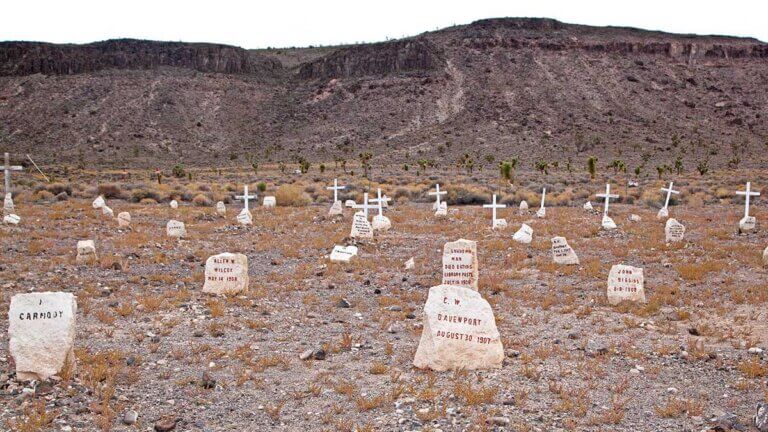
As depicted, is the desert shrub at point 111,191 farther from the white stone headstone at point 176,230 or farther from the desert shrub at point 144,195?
the white stone headstone at point 176,230

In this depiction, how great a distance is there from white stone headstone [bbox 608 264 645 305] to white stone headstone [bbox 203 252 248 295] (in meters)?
6.61

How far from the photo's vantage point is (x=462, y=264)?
12773 millimetres

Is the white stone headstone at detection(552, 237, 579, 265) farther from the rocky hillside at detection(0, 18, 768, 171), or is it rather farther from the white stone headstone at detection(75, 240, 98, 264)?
the rocky hillside at detection(0, 18, 768, 171)

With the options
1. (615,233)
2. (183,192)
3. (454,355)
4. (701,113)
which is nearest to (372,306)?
(454,355)

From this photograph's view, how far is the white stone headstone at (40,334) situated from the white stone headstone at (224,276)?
4.42 metres

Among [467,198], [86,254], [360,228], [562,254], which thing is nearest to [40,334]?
[86,254]

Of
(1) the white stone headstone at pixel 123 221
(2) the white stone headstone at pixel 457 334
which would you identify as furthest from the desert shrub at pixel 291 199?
(2) the white stone headstone at pixel 457 334

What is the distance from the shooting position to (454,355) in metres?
8.45

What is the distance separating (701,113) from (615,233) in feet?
252

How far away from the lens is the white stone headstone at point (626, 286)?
11.8 m

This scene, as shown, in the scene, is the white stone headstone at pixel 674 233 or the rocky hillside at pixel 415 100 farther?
the rocky hillside at pixel 415 100

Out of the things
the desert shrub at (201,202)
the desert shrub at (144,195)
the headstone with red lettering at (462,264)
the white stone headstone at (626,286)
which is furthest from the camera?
the desert shrub at (144,195)

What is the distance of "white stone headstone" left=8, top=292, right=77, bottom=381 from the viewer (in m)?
7.71

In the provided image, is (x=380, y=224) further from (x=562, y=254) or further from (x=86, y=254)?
(x=86, y=254)
